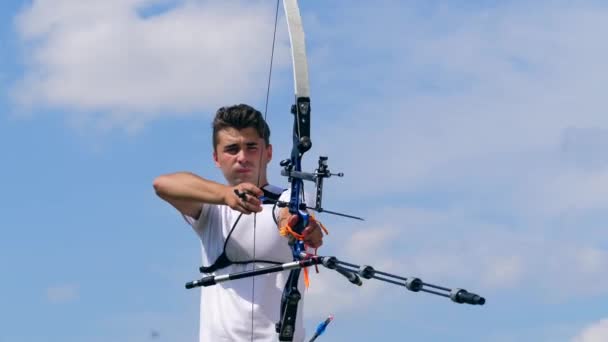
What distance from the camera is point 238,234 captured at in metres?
9.00

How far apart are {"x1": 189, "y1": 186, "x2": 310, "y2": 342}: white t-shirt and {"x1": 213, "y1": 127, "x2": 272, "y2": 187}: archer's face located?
0.26 metres

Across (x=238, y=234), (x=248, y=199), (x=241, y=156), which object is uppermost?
(x=241, y=156)

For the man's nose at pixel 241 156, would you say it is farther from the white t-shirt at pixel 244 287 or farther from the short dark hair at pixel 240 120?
the white t-shirt at pixel 244 287

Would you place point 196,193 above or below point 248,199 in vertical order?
above

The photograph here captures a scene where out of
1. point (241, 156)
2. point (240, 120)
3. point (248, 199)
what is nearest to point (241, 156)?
point (241, 156)

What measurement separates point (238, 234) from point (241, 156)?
579 mm

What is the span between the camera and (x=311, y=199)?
29.0 ft

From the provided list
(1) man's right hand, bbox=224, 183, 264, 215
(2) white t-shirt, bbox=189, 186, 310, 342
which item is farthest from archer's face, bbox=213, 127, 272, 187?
(1) man's right hand, bbox=224, 183, 264, 215

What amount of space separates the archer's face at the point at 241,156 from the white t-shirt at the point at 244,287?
→ 0.85 feet

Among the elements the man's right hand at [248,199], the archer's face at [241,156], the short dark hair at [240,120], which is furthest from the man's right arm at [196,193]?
the short dark hair at [240,120]

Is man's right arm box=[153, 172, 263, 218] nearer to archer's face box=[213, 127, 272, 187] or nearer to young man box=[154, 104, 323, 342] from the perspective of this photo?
young man box=[154, 104, 323, 342]

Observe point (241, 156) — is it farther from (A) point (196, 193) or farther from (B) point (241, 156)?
(A) point (196, 193)

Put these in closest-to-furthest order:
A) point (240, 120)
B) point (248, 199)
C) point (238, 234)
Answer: point (248, 199)
point (238, 234)
point (240, 120)

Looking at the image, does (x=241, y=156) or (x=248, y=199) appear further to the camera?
(x=241, y=156)
